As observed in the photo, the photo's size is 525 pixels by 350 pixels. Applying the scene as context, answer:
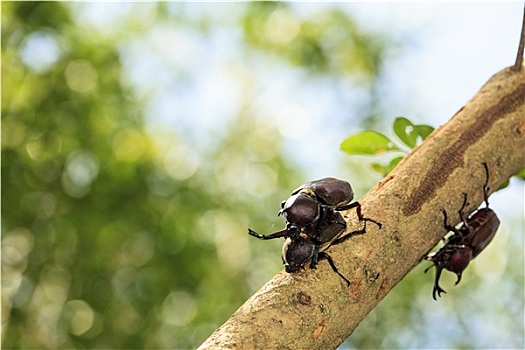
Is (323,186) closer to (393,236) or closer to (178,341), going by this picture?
(393,236)

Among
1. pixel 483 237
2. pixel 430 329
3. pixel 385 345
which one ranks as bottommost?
pixel 385 345

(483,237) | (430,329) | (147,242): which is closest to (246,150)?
(147,242)

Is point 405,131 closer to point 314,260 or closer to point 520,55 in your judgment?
point 520,55

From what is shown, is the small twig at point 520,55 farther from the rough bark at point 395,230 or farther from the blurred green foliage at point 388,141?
the blurred green foliage at point 388,141

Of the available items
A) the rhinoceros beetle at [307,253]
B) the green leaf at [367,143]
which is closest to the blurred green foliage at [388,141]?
the green leaf at [367,143]

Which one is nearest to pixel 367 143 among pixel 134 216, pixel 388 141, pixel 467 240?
pixel 388 141

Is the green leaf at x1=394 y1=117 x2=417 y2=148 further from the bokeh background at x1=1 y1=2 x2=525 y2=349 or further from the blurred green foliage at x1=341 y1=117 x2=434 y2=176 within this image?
the bokeh background at x1=1 y1=2 x2=525 y2=349
